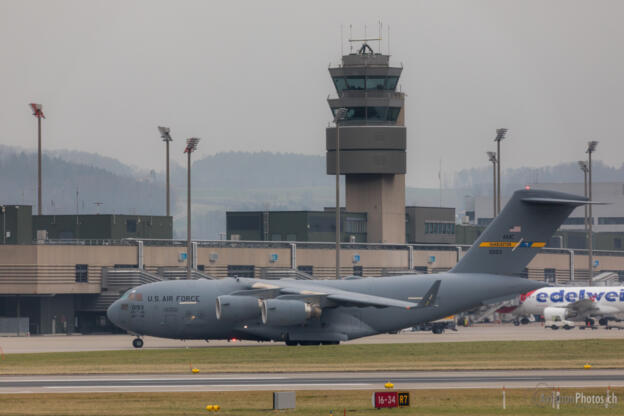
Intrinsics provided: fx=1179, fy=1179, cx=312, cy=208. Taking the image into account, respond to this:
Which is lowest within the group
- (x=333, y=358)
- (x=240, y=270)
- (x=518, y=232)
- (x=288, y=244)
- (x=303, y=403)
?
(x=333, y=358)

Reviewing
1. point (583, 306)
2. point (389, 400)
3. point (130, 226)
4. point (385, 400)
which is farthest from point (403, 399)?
point (130, 226)

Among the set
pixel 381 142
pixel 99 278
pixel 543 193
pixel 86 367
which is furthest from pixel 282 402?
pixel 381 142

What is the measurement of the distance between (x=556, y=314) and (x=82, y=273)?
132 ft

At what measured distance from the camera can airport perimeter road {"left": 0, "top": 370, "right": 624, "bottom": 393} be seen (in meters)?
43.7

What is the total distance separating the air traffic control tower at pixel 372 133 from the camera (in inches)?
5030

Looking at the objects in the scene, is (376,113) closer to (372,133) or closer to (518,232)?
(372,133)

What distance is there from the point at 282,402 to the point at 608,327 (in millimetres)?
69716

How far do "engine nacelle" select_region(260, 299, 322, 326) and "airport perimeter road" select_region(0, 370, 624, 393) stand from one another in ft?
52.1

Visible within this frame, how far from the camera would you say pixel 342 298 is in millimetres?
65750

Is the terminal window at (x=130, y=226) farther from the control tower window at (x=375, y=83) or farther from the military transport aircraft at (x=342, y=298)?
the military transport aircraft at (x=342, y=298)

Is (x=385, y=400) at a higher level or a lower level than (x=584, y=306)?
higher

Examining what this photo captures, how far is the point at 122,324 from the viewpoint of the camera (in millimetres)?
69625

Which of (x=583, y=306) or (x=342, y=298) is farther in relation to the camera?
(x=583, y=306)

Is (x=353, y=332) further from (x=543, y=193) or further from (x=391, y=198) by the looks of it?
(x=391, y=198)
